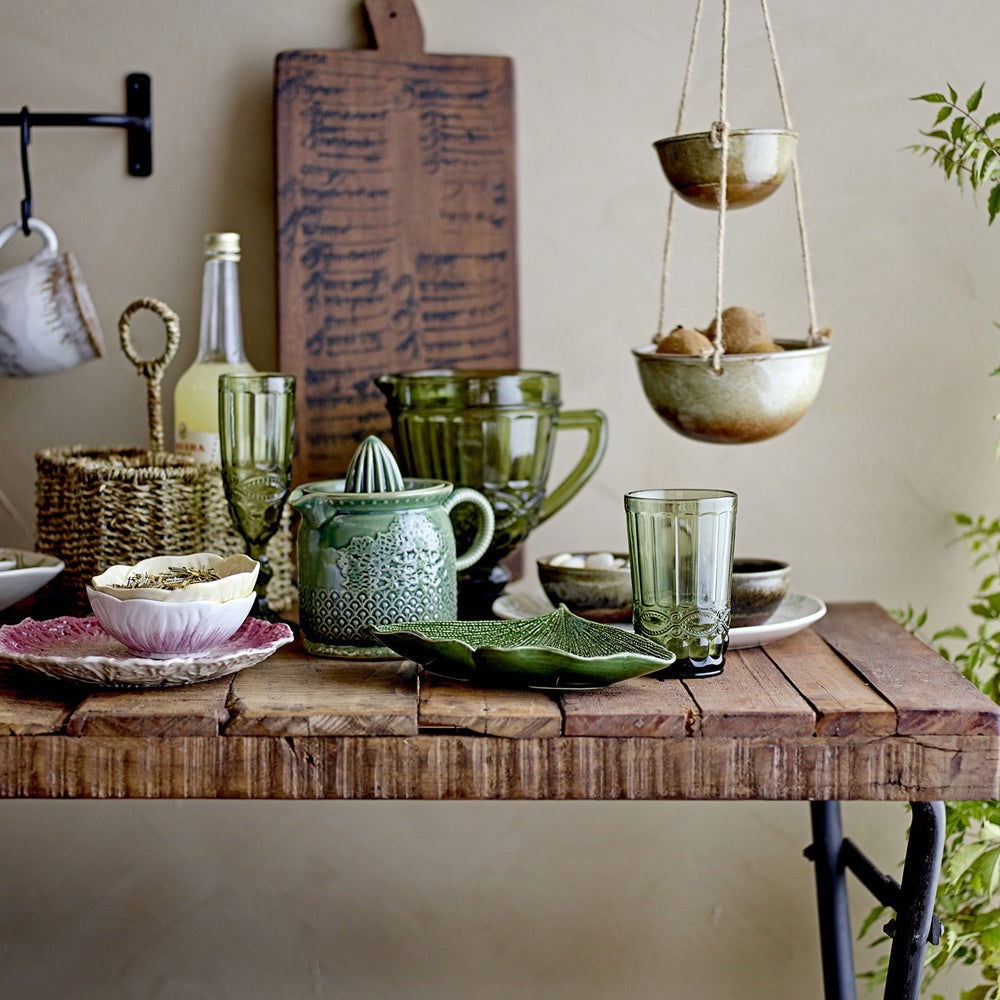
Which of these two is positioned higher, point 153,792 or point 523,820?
point 153,792

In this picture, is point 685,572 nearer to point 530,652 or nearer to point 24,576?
point 530,652

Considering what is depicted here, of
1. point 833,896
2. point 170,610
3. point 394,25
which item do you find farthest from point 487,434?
point 833,896

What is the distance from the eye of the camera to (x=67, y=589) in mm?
1058

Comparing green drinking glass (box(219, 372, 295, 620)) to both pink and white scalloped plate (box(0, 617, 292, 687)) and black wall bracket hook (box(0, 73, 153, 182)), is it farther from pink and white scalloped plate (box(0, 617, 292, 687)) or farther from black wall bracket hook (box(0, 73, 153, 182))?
black wall bracket hook (box(0, 73, 153, 182))

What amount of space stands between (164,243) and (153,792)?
26.1 inches

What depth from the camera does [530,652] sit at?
0.82 m

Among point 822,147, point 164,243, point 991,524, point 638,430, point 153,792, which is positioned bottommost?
point 153,792

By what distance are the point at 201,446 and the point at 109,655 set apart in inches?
10.4

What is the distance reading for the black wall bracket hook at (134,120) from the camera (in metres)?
1.19

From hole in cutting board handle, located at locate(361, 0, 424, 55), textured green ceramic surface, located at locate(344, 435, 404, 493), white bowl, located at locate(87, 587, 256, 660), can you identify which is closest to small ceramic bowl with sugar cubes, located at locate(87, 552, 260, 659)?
white bowl, located at locate(87, 587, 256, 660)

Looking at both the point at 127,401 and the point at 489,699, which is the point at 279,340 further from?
the point at 489,699

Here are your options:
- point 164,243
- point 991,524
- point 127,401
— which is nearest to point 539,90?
point 164,243

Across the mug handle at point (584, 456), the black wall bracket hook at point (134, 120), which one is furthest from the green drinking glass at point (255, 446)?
the black wall bracket hook at point (134, 120)

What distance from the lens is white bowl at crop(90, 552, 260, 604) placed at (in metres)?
0.83
